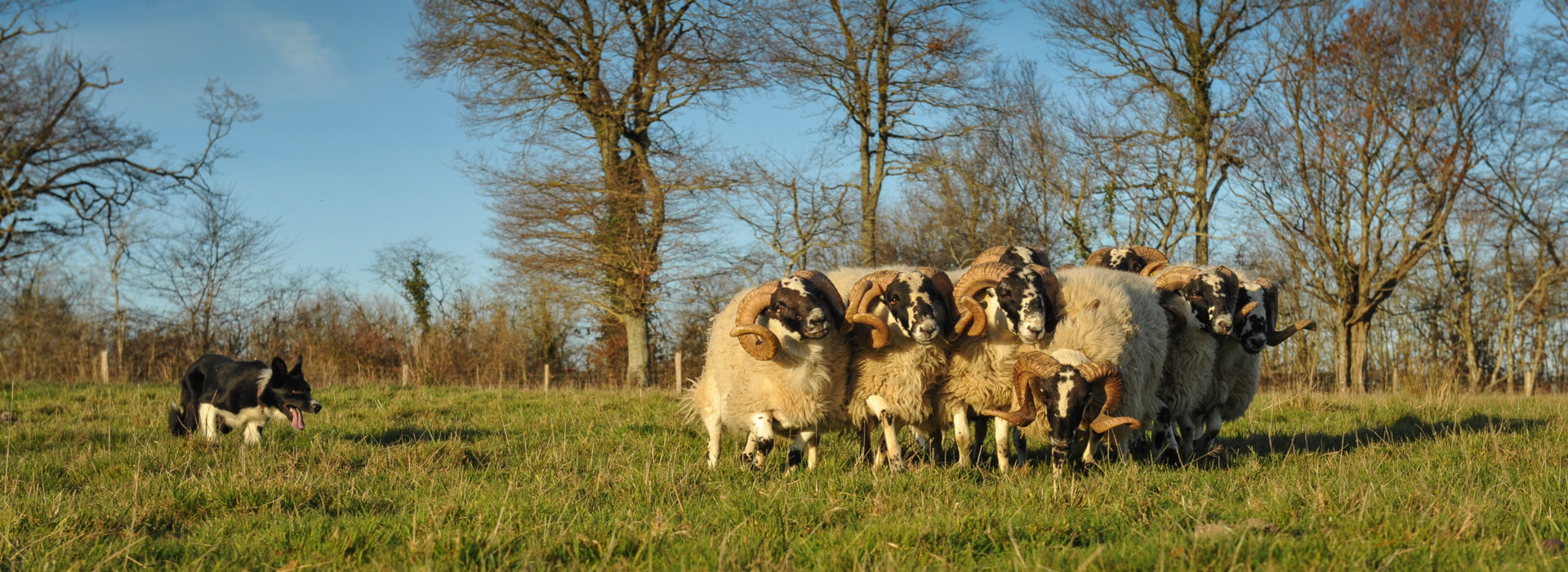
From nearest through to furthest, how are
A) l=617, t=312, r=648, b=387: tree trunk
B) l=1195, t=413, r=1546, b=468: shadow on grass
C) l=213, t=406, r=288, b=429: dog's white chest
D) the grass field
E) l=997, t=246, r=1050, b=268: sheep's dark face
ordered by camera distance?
the grass field, l=1195, t=413, r=1546, b=468: shadow on grass, l=213, t=406, r=288, b=429: dog's white chest, l=997, t=246, r=1050, b=268: sheep's dark face, l=617, t=312, r=648, b=387: tree trunk

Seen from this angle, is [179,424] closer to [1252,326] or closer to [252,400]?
[252,400]

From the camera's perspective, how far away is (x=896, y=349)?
7582 mm

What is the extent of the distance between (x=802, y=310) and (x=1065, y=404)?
1897mm

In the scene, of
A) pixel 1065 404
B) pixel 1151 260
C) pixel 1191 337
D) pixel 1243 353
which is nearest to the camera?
pixel 1065 404

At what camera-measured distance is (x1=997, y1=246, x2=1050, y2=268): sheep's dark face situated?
8859mm

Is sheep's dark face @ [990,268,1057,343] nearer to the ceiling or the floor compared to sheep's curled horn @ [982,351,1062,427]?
nearer to the ceiling

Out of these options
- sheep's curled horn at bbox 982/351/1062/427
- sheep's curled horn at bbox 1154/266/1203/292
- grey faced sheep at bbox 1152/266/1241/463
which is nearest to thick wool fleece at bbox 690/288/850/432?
sheep's curled horn at bbox 982/351/1062/427

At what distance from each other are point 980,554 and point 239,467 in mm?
4923

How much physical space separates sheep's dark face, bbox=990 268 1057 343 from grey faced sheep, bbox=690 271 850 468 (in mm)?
1173

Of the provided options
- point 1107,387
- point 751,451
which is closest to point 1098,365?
point 1107,387

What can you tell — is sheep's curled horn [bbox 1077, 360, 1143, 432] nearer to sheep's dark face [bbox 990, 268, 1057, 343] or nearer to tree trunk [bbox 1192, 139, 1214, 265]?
sheep's dark face [bbox 990, 268, 1057, 343]

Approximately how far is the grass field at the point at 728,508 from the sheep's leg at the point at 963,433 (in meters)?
0.60

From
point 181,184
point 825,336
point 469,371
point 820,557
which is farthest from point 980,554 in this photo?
point 181,184

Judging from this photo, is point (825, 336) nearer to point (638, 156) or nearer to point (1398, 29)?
point (638, 156)
